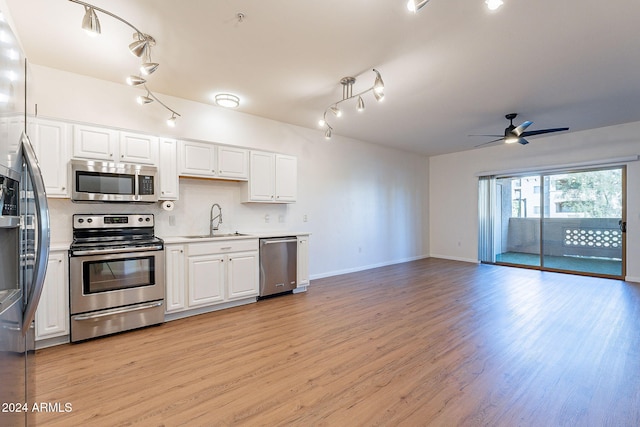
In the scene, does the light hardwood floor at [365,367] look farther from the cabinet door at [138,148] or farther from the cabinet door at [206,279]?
the cabinet door at [138,148]

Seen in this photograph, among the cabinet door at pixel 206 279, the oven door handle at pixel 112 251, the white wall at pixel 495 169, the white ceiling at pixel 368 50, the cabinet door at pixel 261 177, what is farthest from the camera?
the white wall at pixel 495 169

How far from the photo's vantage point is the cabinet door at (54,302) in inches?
105

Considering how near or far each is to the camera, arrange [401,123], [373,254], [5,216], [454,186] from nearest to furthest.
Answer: [5,216] < [401,123] < [373,254] < [454,186]

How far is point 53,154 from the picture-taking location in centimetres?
295

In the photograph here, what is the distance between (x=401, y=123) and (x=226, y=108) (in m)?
2.95

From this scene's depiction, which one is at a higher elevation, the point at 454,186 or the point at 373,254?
the point at 454,186

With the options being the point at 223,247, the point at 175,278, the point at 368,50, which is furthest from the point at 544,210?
the point at 175,278

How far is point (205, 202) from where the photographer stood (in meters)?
4.23

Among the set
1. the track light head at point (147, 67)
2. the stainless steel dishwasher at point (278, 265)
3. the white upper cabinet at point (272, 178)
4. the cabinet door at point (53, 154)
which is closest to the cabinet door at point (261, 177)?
the white upper cabinet at point (272, 178)

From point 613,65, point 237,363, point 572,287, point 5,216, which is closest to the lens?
point 5,216

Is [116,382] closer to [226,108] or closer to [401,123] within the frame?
[226,108]

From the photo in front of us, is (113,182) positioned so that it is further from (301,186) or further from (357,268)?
(357,268)

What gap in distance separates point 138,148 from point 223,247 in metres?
1.54

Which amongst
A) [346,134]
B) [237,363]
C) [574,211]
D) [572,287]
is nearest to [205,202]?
[237,363]
